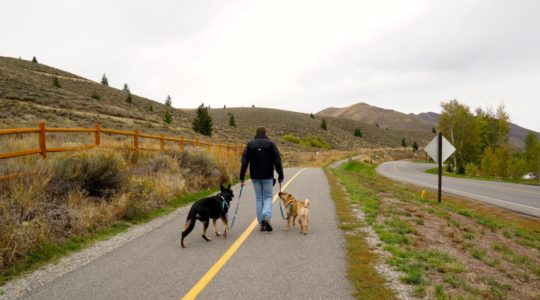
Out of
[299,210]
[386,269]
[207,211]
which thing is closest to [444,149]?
[299,210]

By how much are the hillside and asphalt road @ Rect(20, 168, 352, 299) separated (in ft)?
56.6

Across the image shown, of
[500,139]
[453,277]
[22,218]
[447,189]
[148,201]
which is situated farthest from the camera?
[500,139]

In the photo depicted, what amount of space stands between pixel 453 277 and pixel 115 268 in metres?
4.90

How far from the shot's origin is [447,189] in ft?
81.9

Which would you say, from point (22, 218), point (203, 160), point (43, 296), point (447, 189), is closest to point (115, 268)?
point (43, 296)

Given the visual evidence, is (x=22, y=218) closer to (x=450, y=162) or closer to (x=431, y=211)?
(x=431, y=211)

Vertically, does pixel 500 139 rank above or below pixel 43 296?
above

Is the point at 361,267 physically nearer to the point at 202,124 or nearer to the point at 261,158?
the point at 261,158

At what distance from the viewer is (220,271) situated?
5.05 m

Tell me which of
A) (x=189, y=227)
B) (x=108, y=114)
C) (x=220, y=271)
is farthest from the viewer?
(x=108, y=114)

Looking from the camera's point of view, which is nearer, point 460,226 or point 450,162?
point 460,226

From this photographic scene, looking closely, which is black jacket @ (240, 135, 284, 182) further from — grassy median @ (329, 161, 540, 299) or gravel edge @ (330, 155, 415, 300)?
gravel edge @ (330, 155, 415, 300)

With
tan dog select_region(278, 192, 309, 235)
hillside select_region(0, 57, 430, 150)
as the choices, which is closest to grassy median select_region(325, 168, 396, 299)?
tan dog select_region(278, 192, 309, 235)

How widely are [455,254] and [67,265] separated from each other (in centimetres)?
669
